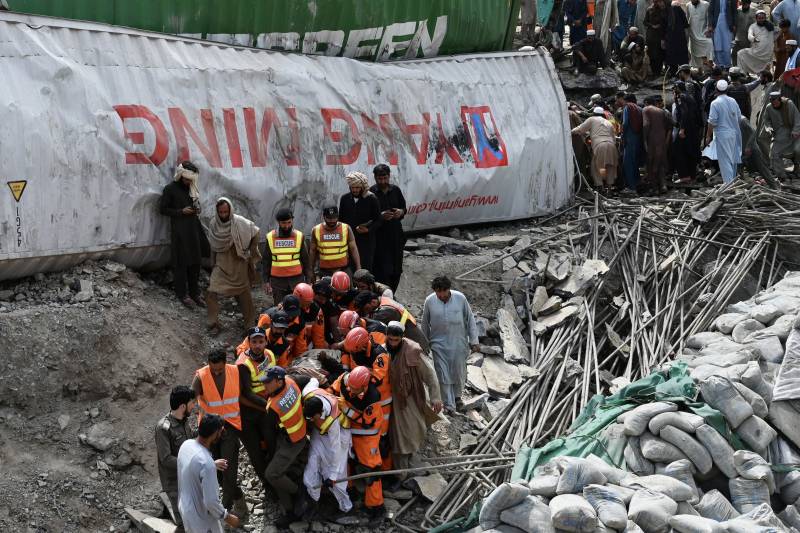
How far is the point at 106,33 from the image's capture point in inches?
435

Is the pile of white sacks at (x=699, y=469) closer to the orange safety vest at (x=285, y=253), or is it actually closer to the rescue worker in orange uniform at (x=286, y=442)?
the rescue worker in orange uniform at (x=286, y=442)

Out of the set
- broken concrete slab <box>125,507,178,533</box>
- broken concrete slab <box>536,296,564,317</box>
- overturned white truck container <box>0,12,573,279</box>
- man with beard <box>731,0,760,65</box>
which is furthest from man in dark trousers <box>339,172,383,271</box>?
man with beard <box>731,0,760,65</box>

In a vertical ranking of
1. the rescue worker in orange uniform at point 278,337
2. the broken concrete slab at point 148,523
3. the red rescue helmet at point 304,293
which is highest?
the red rescue helmet at point 304,293

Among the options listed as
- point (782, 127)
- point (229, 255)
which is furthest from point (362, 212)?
point (782, 127)

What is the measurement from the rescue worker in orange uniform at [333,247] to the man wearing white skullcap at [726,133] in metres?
7.12

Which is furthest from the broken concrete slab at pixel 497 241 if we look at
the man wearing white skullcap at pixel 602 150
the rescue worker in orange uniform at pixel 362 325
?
the rescue worker in orange uniform at pixel 362 325

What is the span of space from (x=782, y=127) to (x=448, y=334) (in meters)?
8.67

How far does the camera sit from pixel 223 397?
852 centimetres

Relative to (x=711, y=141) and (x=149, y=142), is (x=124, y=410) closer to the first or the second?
(x=149, y=142)

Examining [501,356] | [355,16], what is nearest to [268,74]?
Result: [355,16]

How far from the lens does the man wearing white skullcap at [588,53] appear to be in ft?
65.0

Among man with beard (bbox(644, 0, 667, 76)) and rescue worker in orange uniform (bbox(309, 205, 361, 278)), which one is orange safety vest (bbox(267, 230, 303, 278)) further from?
man with beard (bbox(644, 0, 667, 76))

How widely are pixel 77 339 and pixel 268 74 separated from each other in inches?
146

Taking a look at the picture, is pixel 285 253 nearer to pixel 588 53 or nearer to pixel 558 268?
pixel 558 268
